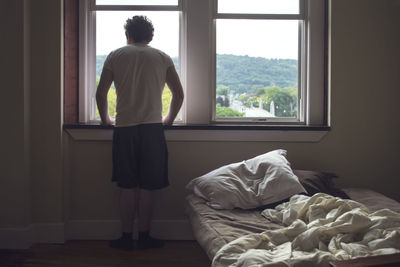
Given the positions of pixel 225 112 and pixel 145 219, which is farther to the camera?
pixel 225 112

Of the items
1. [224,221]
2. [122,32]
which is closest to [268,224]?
[224,221]

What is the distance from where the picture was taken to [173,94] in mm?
4043

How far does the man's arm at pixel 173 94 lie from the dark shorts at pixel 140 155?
21 centimetres

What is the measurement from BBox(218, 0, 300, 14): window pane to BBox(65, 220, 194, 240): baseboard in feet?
5.84

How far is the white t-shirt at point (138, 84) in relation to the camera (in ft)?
12.6

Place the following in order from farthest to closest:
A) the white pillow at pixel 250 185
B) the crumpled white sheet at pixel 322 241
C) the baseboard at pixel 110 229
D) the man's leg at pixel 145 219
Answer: the baseboard at pixel 110 229, the man's leg at pixel 145 219, the white pillow at pixel 250 185, the crumpled white sheet at pixel 322 241

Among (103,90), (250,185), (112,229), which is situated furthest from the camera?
(112,229)

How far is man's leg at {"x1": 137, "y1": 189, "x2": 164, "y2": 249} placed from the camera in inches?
155

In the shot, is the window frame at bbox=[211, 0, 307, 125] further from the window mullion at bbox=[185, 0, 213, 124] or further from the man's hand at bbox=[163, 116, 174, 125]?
the man's hand at bbox=[163, 116, 174, 125]

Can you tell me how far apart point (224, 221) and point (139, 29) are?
1666 millimetres

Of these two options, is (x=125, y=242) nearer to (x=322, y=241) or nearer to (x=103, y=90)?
(x=103, y=90)

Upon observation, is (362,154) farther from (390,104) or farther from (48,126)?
(48,126)

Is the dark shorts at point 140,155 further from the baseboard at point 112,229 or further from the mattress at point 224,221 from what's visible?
the baseboard at point 112,229

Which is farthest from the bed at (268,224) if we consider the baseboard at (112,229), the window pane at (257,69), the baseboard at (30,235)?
the baseboard at (30,235)
